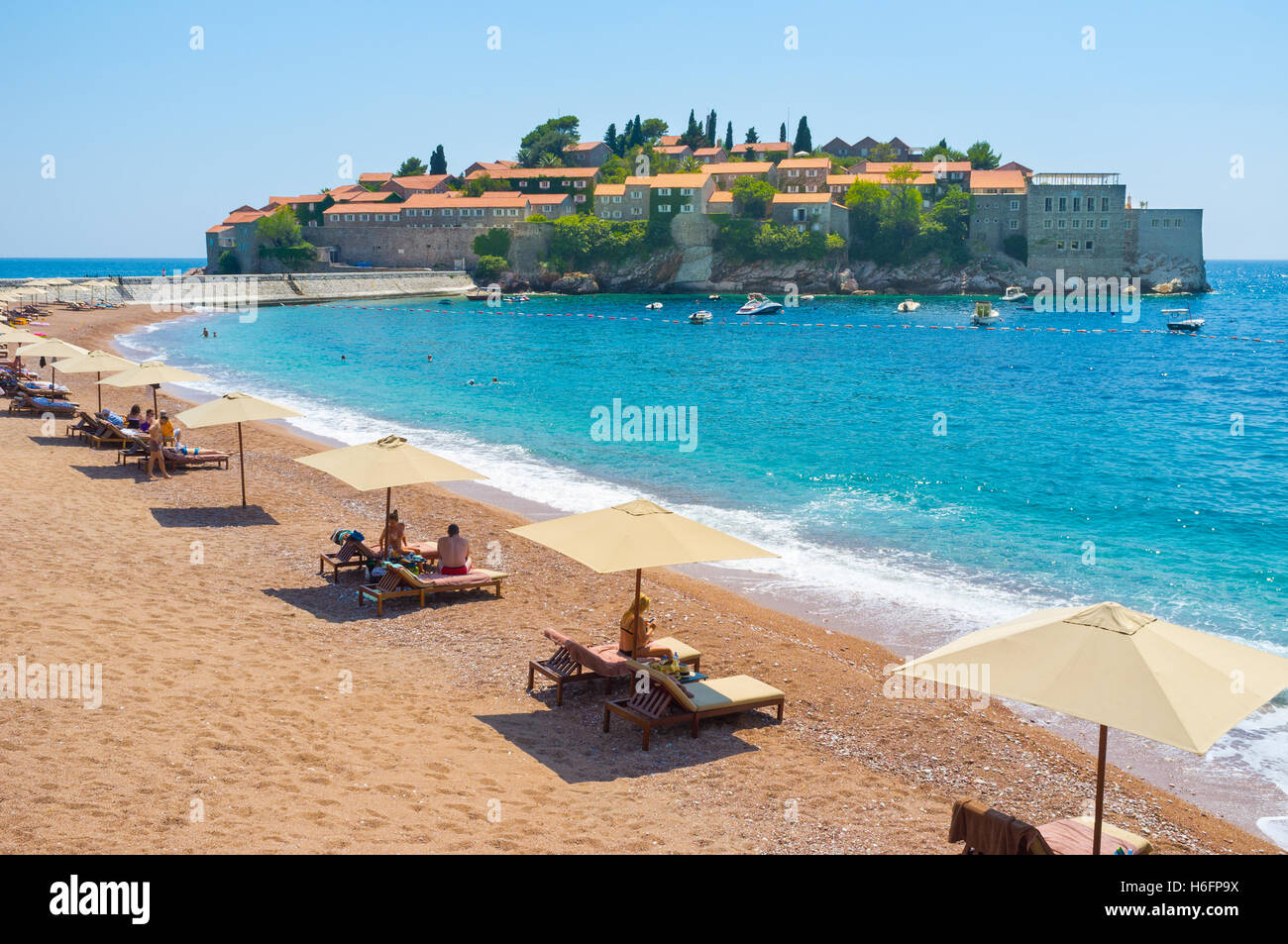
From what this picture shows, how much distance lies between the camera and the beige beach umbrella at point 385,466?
41.2 ft

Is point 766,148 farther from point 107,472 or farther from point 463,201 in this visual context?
point 107,472

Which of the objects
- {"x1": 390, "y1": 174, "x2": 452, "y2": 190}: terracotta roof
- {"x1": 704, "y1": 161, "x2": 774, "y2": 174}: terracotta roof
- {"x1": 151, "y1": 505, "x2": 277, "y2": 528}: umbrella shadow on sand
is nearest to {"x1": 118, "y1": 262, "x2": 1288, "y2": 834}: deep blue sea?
{"x1": 151, "y1": 505, "x2": 277, "y2": 528}: umbrella shadow on sand

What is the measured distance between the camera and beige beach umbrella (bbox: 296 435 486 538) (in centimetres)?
1255

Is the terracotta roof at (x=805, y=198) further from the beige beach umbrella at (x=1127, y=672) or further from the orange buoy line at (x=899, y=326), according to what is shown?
the beige beach umbrella at (x=1127, y=672)

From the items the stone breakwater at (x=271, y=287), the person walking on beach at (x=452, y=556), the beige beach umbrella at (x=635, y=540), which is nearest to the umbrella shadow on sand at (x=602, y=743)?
the beige beach umbrella at (x=635, y=540)

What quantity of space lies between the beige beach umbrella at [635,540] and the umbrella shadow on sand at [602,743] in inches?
48.6

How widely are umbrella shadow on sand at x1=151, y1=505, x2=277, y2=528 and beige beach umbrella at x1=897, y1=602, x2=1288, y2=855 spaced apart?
1262 cm

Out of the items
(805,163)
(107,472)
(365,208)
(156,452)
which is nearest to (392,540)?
(156,452)

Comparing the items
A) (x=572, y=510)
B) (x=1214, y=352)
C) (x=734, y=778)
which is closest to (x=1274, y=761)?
(x=734, y=778)

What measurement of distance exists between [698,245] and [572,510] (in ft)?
353

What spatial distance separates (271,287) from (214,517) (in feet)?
295

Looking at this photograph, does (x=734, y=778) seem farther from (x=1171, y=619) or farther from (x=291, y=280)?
(x=291, y=280)
